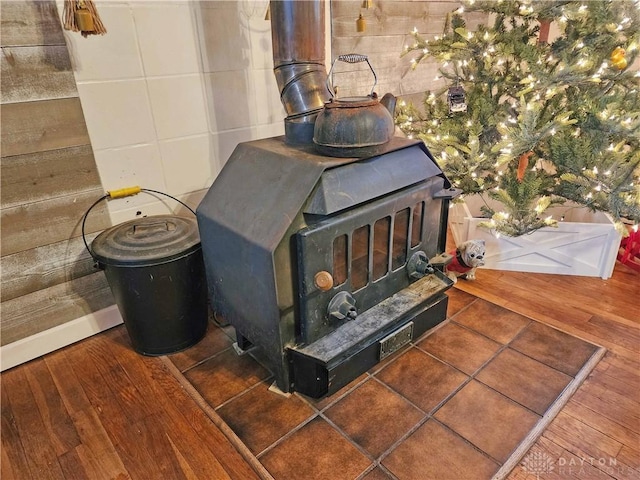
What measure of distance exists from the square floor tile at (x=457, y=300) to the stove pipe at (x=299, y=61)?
977 millimetres

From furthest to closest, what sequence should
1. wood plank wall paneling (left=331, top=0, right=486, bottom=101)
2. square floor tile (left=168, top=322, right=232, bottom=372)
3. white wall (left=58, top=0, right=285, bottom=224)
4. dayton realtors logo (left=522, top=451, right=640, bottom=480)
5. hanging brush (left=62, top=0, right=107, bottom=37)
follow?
wood plank wall paneling (left=331, top=0, right=486, bottom=101) < square floor tile (left=168, top=322, right=232, bottom=372) < white wall (left=58, top=0, right=285, bottom=224) < hanging brush (left=62, top=0, right=107, bottom=37) < dayton realtors logo (left=522, top=451, right=640, bottom=480)

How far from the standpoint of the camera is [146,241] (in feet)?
4.82

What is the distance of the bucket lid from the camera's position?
4.66ft

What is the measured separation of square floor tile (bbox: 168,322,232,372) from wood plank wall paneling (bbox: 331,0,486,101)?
1.37m

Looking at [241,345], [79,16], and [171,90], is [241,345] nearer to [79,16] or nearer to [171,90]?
[171,90]

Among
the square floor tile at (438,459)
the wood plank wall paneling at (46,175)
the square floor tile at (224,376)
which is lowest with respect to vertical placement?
the square floor tile at (438,459)

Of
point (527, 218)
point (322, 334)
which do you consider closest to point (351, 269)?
point (322, 334)

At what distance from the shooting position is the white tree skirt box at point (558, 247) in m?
1.94

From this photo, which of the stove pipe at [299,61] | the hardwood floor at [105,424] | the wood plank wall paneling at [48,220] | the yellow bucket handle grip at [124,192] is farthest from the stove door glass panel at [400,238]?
the wood plank wall paneling at [48,220]

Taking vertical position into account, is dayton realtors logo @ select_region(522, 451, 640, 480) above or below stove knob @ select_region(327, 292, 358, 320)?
below

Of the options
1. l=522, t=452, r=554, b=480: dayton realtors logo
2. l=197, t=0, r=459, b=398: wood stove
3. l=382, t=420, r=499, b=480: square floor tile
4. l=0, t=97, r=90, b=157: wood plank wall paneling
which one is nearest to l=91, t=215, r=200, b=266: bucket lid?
l=197, t=0, r=459, b=398: wood stove

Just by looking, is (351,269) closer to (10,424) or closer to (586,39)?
(10,424)

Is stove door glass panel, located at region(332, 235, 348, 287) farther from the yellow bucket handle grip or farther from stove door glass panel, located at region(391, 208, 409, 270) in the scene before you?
the yellow bucket handle grip

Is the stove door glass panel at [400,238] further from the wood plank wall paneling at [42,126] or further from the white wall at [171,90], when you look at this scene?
the wood plank wall paneling at [42,126]
